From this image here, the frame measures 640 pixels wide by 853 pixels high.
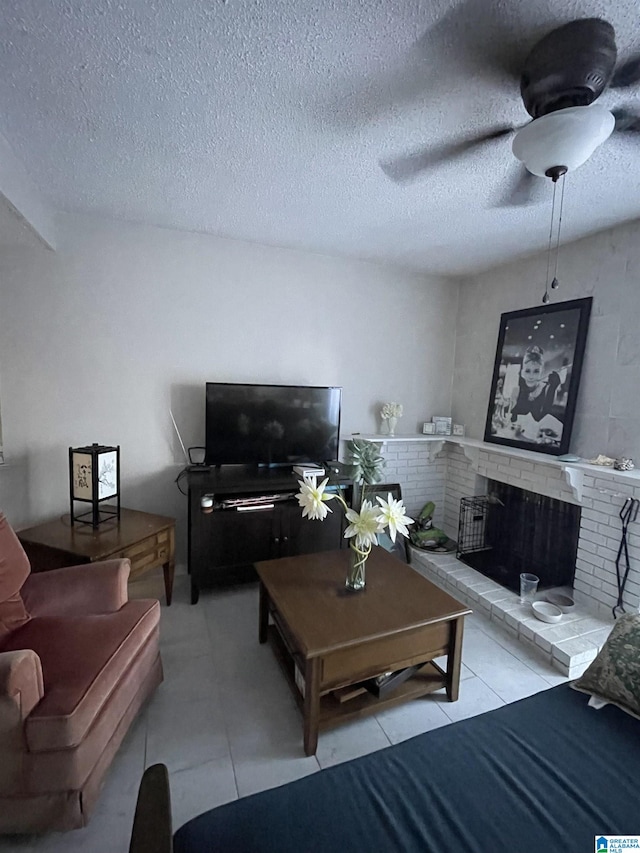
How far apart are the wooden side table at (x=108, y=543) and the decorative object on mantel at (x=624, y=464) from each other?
2.68 m

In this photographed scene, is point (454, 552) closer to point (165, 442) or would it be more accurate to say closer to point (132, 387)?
point (165, 442)

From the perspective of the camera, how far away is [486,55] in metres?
1.19

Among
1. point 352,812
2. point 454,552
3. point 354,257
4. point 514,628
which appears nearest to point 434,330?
point 354,257

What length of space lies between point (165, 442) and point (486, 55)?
8.64 feet

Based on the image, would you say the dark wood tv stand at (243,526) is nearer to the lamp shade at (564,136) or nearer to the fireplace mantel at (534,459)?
the fireplace mantel at (534,459)

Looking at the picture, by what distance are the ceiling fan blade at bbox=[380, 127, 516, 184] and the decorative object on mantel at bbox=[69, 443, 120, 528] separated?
213 cm

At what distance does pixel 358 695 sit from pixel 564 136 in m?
2.14

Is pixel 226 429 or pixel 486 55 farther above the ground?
pixel 486 55

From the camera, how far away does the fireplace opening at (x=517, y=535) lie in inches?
105

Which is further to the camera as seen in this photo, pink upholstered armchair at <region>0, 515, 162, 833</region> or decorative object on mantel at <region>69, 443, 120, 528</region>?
decorative object on mantel at <region>69, 443, 120, 528</region>

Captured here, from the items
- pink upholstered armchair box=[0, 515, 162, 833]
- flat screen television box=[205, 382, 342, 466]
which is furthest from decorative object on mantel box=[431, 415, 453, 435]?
pink upholstered armchair box=[0, 515, 162, 833]

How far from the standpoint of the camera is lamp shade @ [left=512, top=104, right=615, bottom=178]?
3.50 feet

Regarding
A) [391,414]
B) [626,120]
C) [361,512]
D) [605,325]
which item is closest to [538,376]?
[605,325]

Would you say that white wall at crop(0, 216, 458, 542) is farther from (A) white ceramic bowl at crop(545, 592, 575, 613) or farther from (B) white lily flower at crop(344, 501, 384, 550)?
(A) white ceramic bowl at crop(545, 592, 575, 613)
